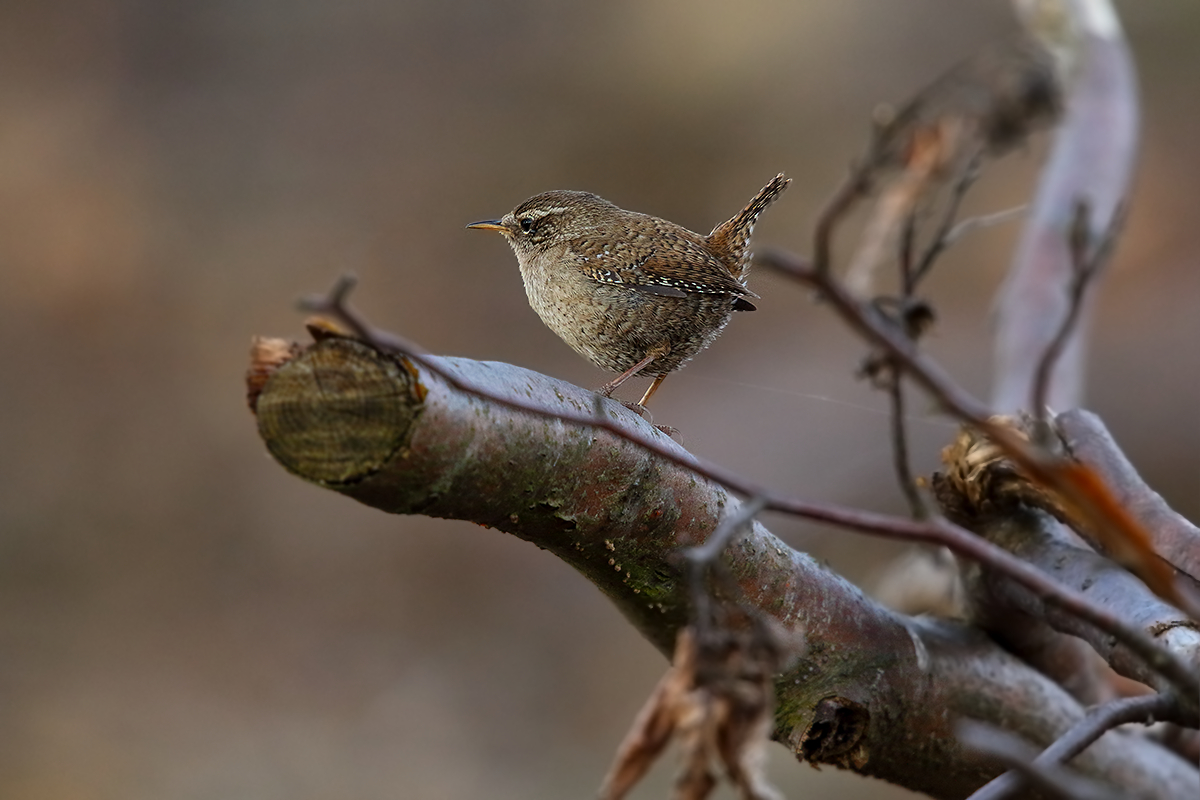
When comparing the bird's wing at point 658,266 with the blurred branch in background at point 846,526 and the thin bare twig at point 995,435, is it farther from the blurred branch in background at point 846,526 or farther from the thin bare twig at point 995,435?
the thin bare twig at point 995,435

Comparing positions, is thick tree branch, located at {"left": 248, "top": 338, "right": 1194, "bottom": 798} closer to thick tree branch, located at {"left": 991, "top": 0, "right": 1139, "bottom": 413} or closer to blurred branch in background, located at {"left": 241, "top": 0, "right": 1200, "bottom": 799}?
blurred branch in background, located at {"left": 241, "top": 0, "right": 1200, "bottom": 799}

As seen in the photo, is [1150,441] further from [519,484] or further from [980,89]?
[519,484]

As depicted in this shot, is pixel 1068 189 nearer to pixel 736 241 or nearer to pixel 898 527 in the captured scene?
pixel 736 241

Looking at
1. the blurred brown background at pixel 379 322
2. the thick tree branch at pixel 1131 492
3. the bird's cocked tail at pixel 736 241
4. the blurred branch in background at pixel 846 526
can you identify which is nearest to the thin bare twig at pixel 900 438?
the blurred branch in background at pixel 846 526

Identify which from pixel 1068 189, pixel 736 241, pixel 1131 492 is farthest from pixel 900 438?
pixel 1068 189

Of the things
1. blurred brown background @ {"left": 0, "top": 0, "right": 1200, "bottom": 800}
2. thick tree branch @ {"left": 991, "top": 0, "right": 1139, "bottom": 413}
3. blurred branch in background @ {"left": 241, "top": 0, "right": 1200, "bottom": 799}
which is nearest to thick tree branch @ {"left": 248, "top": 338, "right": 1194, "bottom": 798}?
blurred branch in background @ {"left": 241, "top": 0, "right": 1200, "bottom": 799}
